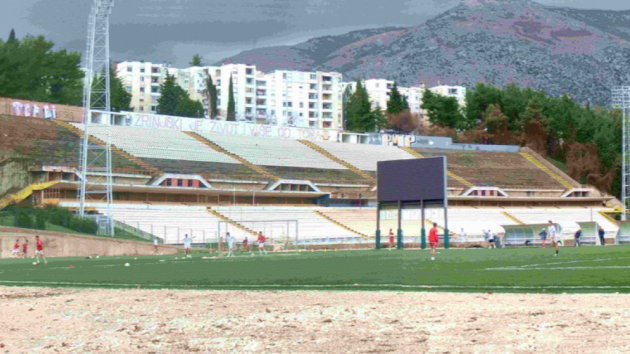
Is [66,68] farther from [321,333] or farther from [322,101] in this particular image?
[321,333]

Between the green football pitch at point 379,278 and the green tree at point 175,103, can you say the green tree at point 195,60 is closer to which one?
the green tree at point 175,103

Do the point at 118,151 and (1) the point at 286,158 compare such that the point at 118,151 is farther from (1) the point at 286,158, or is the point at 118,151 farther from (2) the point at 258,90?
(2) the point at 258,90

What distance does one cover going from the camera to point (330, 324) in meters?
13.3

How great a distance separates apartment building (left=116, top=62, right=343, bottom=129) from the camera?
6314 inches

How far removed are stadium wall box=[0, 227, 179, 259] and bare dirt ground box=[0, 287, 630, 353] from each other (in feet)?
105

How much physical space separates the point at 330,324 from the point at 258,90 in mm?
151856

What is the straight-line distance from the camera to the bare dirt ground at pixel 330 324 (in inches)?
449

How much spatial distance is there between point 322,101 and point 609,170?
75.8m

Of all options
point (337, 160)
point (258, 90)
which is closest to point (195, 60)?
point (258, 90)

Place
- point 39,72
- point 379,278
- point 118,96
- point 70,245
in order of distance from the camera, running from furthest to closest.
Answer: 1. point 118,96
2. point 39,72
3. point 70,245
4. point 379,278

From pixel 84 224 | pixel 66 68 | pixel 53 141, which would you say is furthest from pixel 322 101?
pixel 84 224

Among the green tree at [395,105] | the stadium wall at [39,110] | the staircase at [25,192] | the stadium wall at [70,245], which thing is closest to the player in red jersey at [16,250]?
the stadium wall at [70,245]

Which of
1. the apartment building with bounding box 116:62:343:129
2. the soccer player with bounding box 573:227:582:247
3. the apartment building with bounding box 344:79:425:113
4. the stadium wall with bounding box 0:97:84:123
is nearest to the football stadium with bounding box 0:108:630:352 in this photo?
the soccer player with bounding box 573:227:582:247

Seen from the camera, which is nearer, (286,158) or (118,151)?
(118,151)
